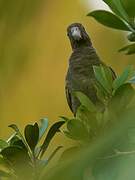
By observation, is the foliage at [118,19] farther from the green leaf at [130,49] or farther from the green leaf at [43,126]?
the green leaf at [43,126]

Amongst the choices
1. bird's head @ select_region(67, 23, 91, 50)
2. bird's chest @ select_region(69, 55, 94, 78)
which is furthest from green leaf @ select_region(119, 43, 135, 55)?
bird's head @ select_region(67, 23, 91, 50)

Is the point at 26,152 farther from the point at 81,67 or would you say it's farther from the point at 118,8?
the point at 81,67

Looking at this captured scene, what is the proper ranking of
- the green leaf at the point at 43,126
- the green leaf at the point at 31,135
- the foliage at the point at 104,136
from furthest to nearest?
the green leaf at the point at 43,126 → the green leaf at the point at 31,135 → the foliage at the point at 104,136

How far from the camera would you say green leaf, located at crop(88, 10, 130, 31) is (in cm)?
64

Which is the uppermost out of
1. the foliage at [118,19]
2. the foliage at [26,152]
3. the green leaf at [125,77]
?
the foliage at [118,19]

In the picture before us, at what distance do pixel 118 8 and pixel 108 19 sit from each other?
0.22 feet

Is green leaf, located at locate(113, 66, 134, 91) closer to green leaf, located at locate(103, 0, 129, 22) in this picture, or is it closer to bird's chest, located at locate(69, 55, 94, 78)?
green leaf, located at locate(103, 0, 129, 22)

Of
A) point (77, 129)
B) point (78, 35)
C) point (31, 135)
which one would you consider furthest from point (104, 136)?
point (78, 35)

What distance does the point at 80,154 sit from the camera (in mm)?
230

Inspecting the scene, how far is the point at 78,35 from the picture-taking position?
67.7 inches

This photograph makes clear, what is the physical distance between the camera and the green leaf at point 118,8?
584 mm

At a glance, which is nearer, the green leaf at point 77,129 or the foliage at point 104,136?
the foliage at point 104,136

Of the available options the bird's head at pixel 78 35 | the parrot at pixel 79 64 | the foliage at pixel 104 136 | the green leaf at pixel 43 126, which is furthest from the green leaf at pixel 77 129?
the bird's head at pixel 78 35

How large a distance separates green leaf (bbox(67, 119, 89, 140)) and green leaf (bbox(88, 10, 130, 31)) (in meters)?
0.16
